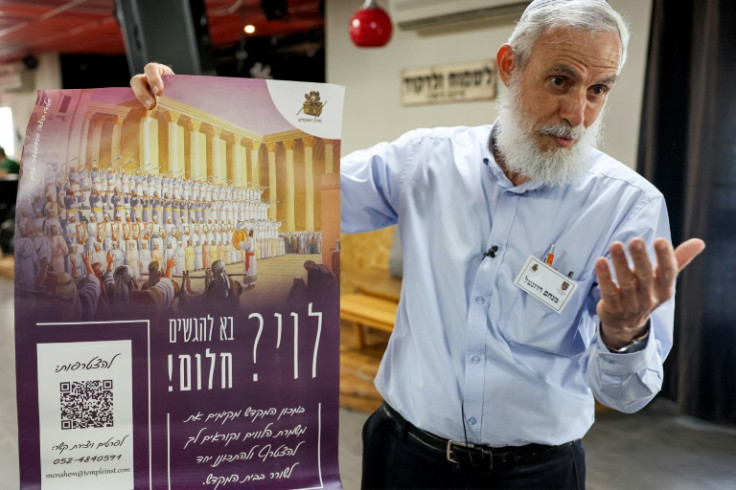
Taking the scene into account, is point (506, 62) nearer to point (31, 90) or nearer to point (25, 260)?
point (25, 260)

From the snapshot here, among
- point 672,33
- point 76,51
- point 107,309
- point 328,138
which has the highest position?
point 76,51

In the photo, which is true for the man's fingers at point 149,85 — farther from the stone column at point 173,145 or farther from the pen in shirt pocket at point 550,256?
the pen in shirt pocket at point 550,256

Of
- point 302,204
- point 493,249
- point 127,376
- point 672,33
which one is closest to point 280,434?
point 127,376

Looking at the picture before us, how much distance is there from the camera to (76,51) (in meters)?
11.4

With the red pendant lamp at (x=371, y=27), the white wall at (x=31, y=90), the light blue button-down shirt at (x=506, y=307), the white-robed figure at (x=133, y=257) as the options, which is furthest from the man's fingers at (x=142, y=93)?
the white wall at (x=31, y=90)

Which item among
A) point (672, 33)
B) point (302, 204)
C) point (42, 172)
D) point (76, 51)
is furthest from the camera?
point (76, 51)

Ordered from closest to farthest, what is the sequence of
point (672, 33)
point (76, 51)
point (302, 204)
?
point (302, 204), point (672, 33), point (76, 51)

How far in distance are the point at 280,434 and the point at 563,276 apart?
23.7 inches

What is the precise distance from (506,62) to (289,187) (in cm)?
55

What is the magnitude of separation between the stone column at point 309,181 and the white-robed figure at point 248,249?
4.1 inches

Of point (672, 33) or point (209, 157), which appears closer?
point (209, 157)

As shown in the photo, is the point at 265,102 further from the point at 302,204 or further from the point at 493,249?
the point at 493,249

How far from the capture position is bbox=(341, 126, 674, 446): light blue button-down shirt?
4.03 feet

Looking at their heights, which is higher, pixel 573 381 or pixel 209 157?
pixel 209 157
